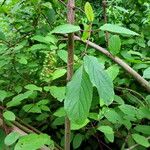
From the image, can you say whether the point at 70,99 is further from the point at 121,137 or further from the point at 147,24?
the point at 147,24

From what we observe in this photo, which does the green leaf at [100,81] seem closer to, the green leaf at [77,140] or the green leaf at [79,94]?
the green leaf at [79,94]

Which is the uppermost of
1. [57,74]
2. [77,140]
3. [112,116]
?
[57,74]

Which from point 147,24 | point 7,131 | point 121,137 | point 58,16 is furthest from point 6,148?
point 147,24

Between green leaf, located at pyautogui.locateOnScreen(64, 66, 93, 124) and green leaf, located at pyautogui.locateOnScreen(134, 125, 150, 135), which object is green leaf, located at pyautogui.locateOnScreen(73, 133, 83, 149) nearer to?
green leaf, located at pyautogui.locateOnScreen(134, 125, 150, 135)

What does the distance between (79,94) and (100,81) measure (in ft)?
0.18

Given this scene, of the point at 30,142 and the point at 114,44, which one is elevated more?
the point at 114,44

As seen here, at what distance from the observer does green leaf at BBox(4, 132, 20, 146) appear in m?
1.00

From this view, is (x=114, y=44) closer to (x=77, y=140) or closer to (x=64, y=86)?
(x=64, y=86)

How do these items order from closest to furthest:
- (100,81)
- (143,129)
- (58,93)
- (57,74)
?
(100,81) < (57,74) < (58,93) < (143,129)

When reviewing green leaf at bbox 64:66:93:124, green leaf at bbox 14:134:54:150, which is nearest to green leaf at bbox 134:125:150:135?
green leaf at bbox 14:134:54:150

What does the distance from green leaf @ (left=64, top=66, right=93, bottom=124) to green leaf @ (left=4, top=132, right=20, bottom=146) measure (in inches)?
14.3

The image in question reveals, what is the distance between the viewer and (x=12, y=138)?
1018 mm

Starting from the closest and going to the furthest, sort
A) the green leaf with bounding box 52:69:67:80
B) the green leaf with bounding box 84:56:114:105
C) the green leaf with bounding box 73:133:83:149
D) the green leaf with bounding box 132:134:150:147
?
1. the green leaf with bounding box 84:56:114:105
2. the green leaf with bounding box 52:69:67:80
3. the green leaf with bounding box 132:134:150:147
4. the green leaf with bounding box 73:133:83:149

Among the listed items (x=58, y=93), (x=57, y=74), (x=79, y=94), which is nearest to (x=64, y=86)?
(x=58, y=93)
